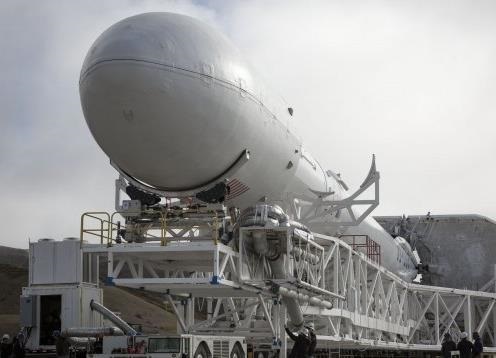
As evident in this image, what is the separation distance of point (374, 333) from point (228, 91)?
1277 centimetres

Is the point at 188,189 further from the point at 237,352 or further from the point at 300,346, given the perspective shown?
the point at 300,346

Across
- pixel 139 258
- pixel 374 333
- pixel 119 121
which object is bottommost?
pixel 374 333

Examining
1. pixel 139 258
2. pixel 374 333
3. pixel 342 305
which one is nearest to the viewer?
pixel 139 258

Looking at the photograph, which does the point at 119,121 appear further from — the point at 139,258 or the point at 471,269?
the point at 471,269

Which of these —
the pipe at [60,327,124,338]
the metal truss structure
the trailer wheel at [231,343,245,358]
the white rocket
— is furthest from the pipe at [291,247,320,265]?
the pipe at [60,327,124,338]

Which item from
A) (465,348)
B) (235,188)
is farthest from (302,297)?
(465,348)

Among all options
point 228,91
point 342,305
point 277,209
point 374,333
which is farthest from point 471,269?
point 228,91

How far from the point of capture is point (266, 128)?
16906 millimetres

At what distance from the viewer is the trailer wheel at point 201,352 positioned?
1578cm

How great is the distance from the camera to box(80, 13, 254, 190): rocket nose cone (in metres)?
14.7

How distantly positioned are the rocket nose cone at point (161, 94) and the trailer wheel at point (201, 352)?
3.33 metres

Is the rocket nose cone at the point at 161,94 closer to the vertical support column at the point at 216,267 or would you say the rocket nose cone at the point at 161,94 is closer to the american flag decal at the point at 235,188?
the american flag decal at the point at 235,188

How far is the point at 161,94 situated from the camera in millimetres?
14758

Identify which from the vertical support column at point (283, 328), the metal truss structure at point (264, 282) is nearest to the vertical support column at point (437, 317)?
the metal truss structure at point (264, 282)
